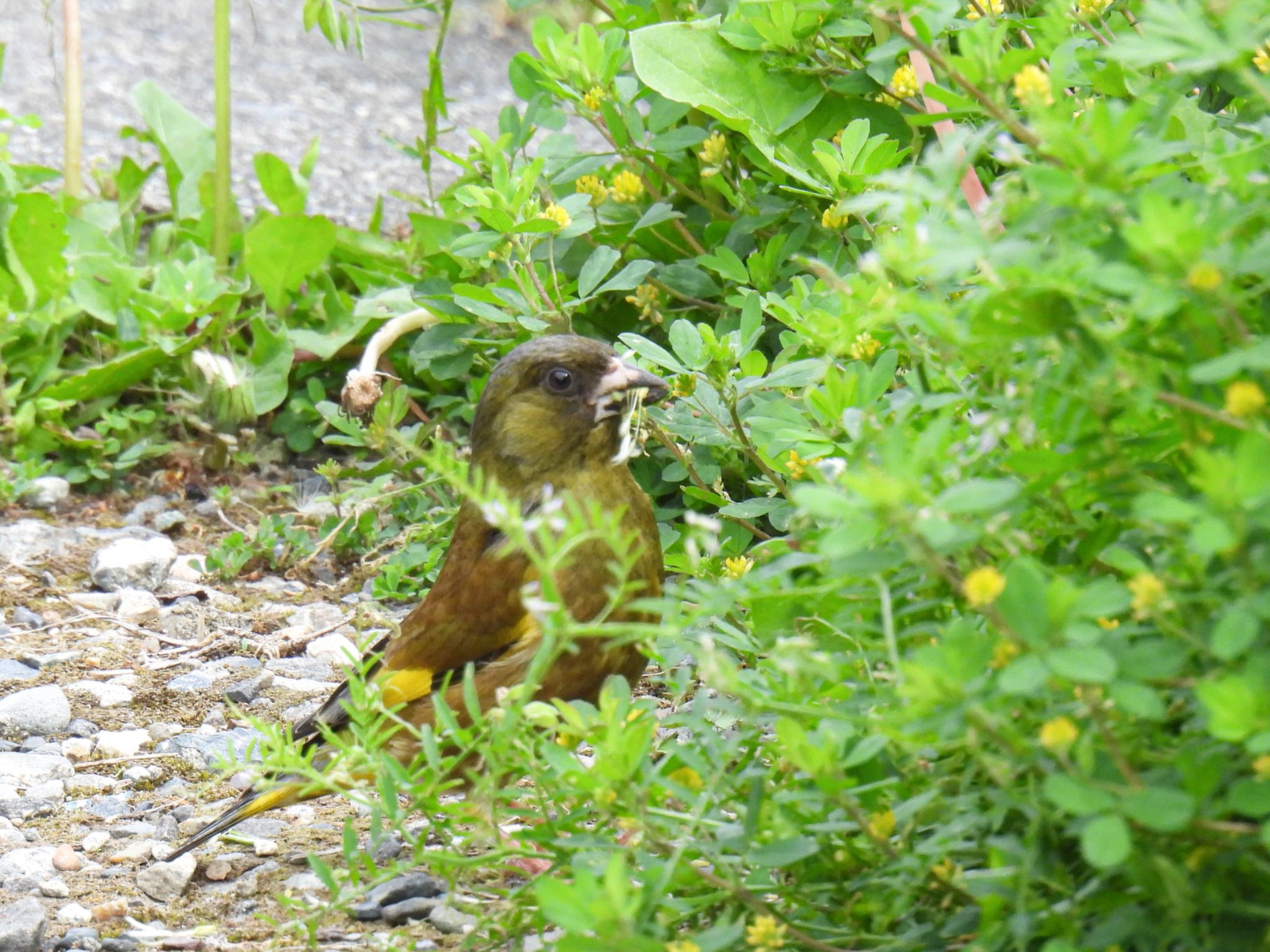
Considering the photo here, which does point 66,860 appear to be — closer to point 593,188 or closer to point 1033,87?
point 593,188

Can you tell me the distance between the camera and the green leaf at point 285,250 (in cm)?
462

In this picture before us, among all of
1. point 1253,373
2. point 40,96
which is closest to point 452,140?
point 40,96

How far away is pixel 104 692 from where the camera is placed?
11.6 ft

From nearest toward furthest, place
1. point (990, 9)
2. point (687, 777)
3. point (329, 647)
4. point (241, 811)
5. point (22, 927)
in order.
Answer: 1. point (687, 777)
2. point (22, 927)
3. point (241, 811)
4. point (990, 9)
5. point (329, 647)

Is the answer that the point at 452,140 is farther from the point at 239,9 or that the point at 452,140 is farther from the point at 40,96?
the point at 239,9

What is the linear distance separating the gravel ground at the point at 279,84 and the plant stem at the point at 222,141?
2.71ft

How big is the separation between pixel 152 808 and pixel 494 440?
1002 millimetres

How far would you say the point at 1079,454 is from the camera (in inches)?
60.6

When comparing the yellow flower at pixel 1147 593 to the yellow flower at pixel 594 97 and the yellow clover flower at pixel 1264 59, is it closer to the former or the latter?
the yellow clover flower at pixel 1264 59

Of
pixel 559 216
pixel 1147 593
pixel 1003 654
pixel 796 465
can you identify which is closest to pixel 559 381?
pixel 559 216

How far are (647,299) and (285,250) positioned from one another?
1386mm

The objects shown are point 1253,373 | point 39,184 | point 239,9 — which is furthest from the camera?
point 239,9

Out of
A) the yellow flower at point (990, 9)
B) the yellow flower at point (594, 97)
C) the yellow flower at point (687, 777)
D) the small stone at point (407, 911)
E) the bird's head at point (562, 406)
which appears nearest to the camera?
the yellow flower at point (687, 777)

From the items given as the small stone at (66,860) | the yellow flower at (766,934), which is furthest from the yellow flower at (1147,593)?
the small stone at (66,860)
